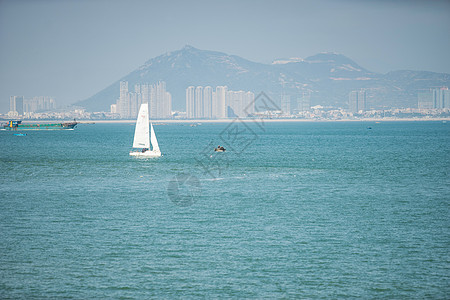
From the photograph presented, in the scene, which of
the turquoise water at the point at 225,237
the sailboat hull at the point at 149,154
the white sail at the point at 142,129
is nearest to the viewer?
the turquoise water at the point at 225,237

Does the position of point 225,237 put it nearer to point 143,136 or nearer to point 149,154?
point 149,154

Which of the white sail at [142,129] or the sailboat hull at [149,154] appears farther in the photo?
the sailboat hull at [149,154]

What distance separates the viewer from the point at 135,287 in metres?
30.2

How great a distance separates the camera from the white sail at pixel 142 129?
4161 inches

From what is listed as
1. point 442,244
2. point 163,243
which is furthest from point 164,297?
point 442,244

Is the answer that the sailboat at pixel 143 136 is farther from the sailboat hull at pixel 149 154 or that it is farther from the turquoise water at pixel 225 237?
the turquoise water at pixel 225 237

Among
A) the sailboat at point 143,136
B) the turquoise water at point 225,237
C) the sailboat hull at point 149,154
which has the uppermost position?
the sailboat at point 143,136

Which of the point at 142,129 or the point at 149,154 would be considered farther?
the point at 149,154

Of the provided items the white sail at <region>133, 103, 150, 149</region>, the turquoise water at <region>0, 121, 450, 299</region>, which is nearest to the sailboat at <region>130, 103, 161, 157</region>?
the white sail at <region>133, 103, 150, 149</region>

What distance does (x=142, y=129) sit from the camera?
349ft

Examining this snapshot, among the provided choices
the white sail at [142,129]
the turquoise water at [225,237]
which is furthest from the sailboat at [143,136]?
the turquoise water at [225,237]

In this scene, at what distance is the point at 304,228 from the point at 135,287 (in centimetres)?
1696

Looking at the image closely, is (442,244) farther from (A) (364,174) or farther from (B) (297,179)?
(A) (364,174)

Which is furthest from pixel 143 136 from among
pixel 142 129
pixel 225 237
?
pixel 225 237
